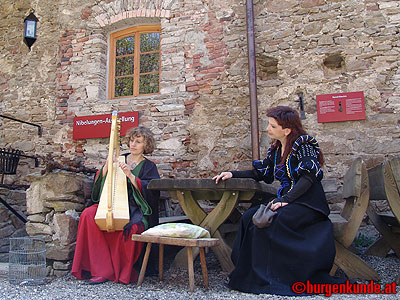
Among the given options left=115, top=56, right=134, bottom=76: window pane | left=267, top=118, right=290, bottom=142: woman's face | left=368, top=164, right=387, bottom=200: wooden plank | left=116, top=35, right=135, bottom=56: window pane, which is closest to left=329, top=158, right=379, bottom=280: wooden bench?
left=368, top=164, right=387, bottom=200: wooden plank

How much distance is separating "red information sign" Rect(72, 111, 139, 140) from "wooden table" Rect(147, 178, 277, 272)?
8.25 ft

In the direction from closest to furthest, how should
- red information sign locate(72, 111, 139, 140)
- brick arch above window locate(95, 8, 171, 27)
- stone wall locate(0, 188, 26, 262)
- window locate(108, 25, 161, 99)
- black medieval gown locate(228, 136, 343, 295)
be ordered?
black medieval gown locate(228, 136, 343, 295), stone wall locate(0, 188, 26, 262), red information sign locate(72, 111, 139, 140), brick arch above window locate(95, 8, 171, 27), window locate(108, 25, 161, 99)

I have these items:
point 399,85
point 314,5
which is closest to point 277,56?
point 314,5

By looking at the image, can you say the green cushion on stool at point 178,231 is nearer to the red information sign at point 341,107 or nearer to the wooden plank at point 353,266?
the wooden plank at point 353,266

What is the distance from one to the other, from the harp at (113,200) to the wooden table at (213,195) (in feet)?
0.83

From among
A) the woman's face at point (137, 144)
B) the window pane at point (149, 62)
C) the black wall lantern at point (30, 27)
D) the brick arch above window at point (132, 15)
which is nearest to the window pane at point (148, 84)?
the window pane at point (149, 62)

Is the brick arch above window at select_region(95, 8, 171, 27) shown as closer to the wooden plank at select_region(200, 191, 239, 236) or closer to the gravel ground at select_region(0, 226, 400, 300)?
the wooden plank at select_region(200, 191, 239, 236)

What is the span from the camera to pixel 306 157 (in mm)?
2596

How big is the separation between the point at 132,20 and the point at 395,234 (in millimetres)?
4624

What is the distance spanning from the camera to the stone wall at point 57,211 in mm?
3125

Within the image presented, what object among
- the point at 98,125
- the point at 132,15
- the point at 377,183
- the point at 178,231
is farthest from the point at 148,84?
the point at 377,183

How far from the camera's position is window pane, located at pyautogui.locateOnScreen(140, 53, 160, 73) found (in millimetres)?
5598

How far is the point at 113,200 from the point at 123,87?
3.19m

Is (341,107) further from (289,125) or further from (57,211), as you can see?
(57,211)
